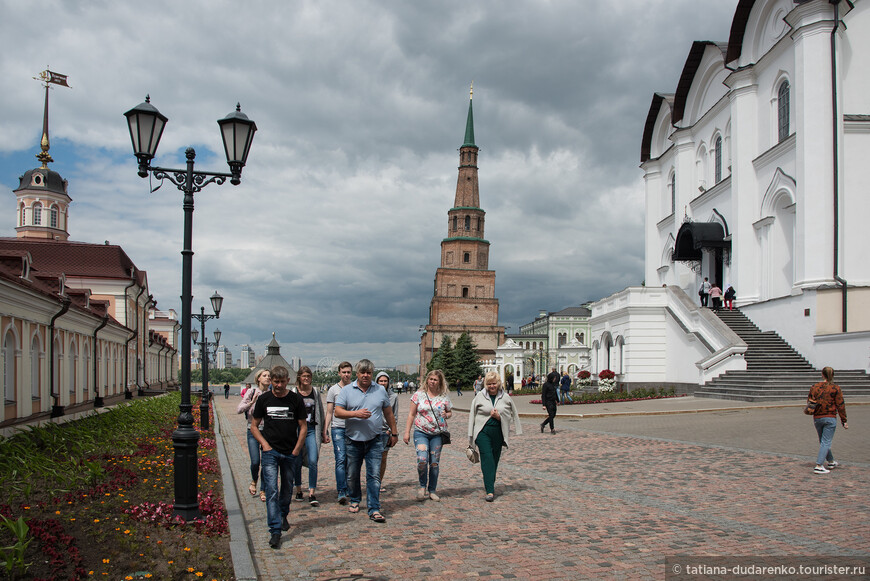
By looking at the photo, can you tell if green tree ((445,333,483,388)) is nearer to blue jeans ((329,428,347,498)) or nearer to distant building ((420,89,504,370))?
distant building ((420,89,504,370))

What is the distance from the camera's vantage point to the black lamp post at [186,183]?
7641mm

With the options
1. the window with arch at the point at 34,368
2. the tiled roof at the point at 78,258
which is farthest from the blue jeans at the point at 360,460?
the tiled roof at the point at 78,258

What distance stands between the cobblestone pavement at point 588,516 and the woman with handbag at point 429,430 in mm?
320

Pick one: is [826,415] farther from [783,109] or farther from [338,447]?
[783,109]

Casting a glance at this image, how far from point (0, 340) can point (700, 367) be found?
877 inches

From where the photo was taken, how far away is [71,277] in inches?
1768

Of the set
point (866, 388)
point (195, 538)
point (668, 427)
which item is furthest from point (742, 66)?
point (195, 538)

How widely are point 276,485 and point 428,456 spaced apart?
105 inches

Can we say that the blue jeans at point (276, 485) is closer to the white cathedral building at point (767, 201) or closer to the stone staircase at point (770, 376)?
the stone staircase at point (770, 376)

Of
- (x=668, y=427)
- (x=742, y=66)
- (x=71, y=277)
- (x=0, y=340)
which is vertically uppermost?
(x=742, y=66)

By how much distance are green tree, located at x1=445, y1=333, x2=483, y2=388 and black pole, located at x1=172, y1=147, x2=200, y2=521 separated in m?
68.9

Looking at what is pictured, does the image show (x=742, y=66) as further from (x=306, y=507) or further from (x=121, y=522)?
(x=121, y=522)

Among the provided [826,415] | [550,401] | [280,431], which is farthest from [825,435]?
[550,401]

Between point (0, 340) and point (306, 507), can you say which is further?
point (0, 340)
